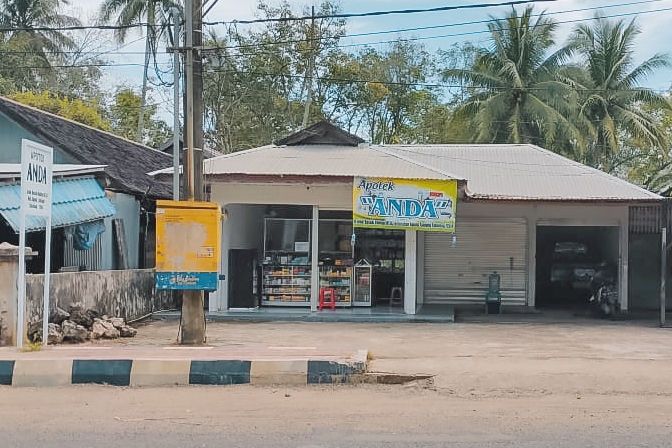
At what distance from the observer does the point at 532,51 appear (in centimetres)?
3484

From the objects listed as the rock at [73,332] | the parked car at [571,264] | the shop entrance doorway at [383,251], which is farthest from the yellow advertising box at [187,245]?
the parked car at [571,264]

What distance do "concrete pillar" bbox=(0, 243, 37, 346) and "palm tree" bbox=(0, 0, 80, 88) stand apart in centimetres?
3289

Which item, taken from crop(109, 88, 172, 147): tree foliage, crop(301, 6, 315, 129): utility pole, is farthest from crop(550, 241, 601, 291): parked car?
crop(109, 88, 172, 147): tree foliage

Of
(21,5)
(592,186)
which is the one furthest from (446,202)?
(21,5)

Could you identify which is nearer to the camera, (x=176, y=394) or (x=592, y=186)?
(x=176, y=394)

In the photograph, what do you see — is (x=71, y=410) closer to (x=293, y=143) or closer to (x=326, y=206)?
(x=326, y=206)

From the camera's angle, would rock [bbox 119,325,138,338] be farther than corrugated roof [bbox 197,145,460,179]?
No

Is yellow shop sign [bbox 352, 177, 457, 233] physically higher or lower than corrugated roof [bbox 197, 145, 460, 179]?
lower

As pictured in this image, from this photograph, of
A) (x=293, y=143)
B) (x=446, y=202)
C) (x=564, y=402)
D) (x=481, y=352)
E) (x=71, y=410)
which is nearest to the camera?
(x=71, y=410)

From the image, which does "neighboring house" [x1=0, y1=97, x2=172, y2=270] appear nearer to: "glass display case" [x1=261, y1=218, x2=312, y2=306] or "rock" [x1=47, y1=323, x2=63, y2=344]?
"rock" [x1=47, y1=323, x2=63, y2=344]

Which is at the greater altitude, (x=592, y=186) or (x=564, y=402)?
(x=592, y=186)

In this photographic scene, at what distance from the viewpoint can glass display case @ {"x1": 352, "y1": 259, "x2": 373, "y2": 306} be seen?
18781 mm

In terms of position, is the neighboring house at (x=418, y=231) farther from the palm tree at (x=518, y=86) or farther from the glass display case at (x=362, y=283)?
the palm tree at (x=518, y=86)

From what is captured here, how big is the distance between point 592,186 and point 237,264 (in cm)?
871
